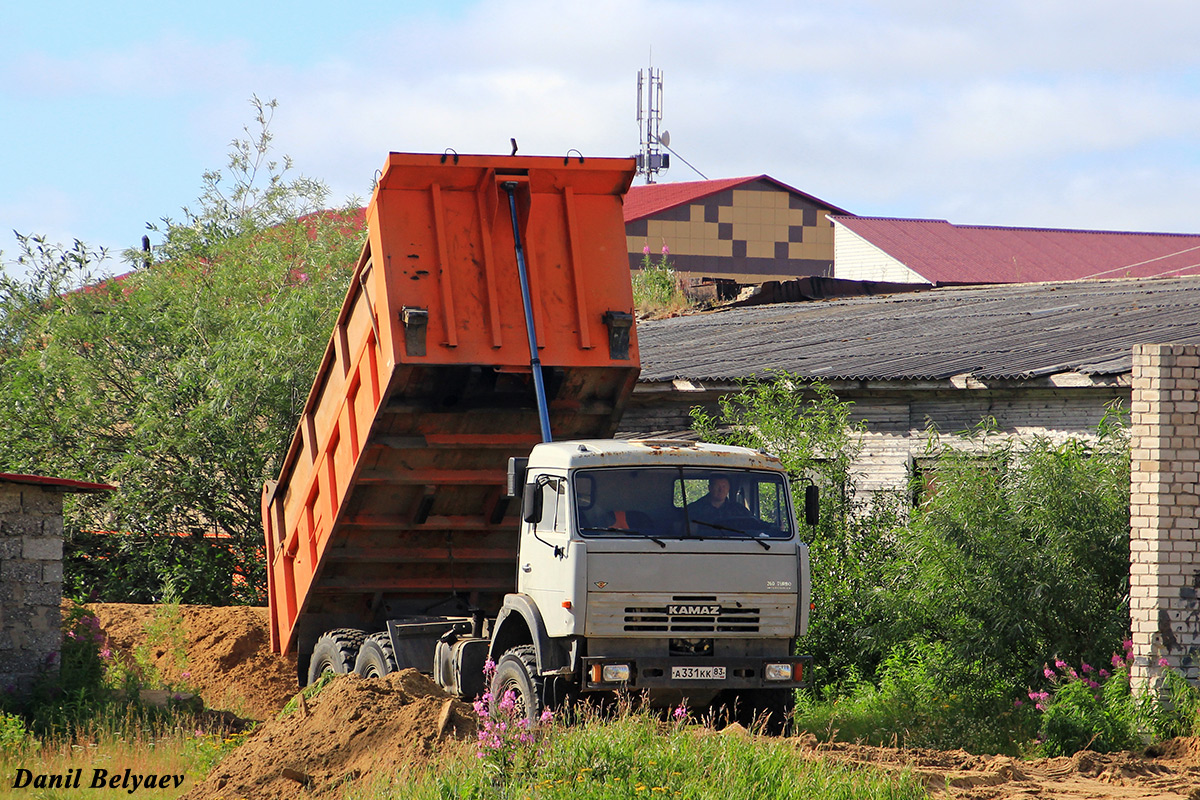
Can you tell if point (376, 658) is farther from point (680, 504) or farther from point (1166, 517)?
point (1166, 517)

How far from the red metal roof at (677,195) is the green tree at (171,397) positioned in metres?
29.7

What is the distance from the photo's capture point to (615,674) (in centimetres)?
793

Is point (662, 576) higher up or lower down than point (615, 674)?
higher up

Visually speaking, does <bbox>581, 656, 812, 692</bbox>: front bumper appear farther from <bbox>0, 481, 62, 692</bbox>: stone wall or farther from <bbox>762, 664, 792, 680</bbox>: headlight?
<bbox>0, 481, 62, 692</bbox>: stone wall

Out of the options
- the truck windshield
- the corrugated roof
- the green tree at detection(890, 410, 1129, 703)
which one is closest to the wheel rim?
the truck windshield

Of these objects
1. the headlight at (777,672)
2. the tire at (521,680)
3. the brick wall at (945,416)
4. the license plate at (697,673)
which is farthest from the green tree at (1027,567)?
the tire at (521,680)

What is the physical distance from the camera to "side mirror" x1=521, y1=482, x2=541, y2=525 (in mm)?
8484

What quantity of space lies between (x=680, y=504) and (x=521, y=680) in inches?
61.9

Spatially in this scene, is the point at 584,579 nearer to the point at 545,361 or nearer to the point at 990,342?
the point at 545,361

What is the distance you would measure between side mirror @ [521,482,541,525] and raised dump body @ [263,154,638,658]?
1124mm

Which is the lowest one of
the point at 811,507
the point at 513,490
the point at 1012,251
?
the point at 811,507

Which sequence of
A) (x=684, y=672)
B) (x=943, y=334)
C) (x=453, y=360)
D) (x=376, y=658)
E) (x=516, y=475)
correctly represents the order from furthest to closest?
1. (x=943, y=334)
2. (x=376, y=658)
3. (x=453, y=360)
4. (x=516, y=475)
5. (x=684, y=672)

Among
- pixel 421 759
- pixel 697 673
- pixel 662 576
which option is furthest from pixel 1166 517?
pixel 421 759

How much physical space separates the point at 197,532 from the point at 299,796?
8333mm
